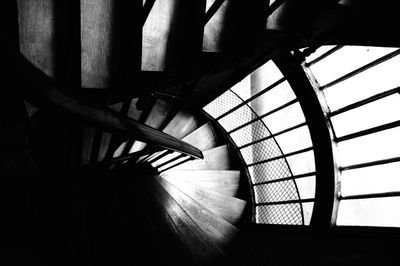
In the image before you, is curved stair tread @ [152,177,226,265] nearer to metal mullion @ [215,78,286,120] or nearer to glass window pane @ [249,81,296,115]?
metal mullion @ [215,78,286,120]

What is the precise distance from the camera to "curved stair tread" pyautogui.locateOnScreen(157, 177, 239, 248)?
136 inches

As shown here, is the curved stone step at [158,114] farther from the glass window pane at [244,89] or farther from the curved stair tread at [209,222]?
the glass window pane at [244,89]

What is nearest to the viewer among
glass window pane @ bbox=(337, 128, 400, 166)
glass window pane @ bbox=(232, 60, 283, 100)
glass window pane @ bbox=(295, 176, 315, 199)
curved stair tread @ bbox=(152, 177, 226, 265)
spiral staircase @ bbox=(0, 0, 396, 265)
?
spiral staircase @ bbox=(0, 0, 396, 265)

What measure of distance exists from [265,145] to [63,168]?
3536 millimetres

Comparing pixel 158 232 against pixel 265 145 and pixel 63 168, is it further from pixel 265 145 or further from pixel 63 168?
pixel 265 145

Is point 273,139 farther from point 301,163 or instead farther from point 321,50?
point 321,50

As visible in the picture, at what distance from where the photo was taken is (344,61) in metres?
3.56

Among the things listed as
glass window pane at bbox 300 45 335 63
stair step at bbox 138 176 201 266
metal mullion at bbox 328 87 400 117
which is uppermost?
glass window pane at bbox 300 45 335 63

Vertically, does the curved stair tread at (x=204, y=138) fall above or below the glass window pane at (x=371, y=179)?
above

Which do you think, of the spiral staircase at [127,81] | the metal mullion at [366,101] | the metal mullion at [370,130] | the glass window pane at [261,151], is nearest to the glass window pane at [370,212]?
the metal mullion at [370,130]

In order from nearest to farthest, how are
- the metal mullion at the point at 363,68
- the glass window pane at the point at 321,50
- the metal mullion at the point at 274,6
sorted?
the metal mullion at the point at 274,6 < the metal mullion at the point at 363,68 < the glass window pane at the point at 321,50

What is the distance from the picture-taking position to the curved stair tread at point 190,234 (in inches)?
101

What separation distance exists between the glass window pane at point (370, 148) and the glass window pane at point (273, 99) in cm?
112

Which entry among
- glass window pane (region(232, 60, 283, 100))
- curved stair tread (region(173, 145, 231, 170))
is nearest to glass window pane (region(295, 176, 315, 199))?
curved stair tread (region(173, 145, 231, 170))
